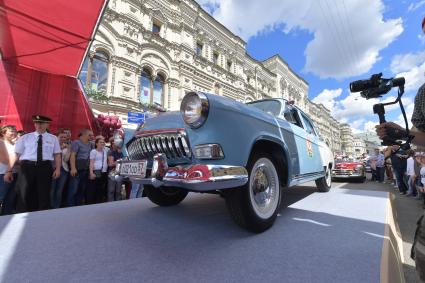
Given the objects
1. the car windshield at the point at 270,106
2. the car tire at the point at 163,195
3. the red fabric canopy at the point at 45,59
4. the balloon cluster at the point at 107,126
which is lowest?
the car tire at the point at 163,195

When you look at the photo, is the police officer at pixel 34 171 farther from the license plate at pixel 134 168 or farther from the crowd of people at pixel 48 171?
the license plate at pixel 134 168

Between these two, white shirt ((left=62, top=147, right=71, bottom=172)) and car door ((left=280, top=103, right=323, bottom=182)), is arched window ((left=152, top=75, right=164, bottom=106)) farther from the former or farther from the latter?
→ car door ((left=280, top=103, right=323, bottom=182))

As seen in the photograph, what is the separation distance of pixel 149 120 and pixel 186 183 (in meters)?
1.11

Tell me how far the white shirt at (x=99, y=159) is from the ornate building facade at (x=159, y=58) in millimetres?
7214

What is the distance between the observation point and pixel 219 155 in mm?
1860

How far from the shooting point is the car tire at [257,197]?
1.98 metres

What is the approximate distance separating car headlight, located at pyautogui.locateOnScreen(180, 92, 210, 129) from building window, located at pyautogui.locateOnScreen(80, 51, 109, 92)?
11.3 metres

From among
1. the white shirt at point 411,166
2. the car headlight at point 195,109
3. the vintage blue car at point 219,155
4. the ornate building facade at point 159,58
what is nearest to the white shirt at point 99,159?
the vintage blue car at point 219,155

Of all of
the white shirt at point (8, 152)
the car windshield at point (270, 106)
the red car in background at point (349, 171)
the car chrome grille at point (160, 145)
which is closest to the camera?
the car chrome grille at point (160, 145)

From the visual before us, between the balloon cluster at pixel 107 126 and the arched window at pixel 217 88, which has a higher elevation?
the arched window at pixel 217 88

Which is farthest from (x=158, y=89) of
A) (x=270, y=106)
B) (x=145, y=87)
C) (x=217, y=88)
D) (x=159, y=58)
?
(x=270, y=106)

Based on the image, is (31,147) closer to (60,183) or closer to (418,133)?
(60,183)

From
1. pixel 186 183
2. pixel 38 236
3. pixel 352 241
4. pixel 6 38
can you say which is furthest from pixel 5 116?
pixel 352 241

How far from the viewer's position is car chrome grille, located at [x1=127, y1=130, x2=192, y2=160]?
1.99 meters
